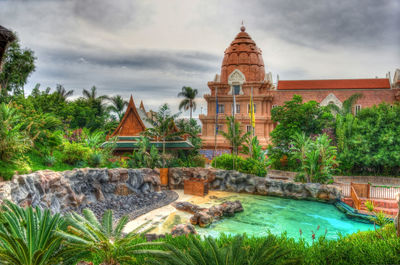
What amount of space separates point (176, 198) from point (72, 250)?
9.74 meters

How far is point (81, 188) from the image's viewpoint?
10.4m

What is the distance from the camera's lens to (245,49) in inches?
1160

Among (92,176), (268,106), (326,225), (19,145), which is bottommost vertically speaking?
(326,225)

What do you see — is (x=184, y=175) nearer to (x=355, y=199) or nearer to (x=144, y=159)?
(x=144, y=159)

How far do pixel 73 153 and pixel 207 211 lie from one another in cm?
663

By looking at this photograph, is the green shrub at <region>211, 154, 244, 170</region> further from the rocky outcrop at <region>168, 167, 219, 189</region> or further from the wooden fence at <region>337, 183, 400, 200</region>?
the wooden fence at <region>337, 183, 400, 200</region>

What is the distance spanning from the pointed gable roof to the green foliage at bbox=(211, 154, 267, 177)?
6.12m

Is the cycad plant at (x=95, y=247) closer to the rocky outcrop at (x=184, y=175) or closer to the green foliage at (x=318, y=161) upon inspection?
the rocky outcrop at (x=184, y=175)

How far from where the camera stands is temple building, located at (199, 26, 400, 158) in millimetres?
26234

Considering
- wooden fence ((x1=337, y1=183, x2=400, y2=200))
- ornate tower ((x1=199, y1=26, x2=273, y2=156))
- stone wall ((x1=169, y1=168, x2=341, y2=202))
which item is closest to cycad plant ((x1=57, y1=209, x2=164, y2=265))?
stone wall ((x1=169, y1=168, x2=341, y2=202))

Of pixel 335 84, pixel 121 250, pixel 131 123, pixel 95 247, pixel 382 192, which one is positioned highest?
pixel 335 84

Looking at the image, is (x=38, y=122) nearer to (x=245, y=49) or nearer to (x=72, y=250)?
(x=72, y=250)

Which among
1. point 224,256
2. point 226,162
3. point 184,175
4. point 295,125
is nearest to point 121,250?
point 224,256

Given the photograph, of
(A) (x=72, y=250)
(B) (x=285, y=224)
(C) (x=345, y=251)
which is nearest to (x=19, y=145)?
(A) (x=72, y=250)
